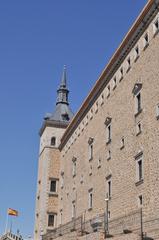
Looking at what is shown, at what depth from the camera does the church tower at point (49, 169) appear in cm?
5238

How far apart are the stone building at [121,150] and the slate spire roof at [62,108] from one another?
38.3ft

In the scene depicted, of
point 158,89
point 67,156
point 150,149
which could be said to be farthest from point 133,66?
point 67,156

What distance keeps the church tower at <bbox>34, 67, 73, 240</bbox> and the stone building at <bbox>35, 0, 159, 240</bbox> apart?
386 cm

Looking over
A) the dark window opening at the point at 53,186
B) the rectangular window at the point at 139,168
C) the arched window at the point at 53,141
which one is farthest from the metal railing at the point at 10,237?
the rectangular window at the point at 139,168

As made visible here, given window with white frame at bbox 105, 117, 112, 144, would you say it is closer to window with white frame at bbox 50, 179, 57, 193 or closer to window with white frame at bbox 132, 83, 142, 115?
window with white frame at bbox 132, 83, 142, 115

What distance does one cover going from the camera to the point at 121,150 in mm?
32062

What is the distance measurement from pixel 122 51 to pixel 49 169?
2445 cm

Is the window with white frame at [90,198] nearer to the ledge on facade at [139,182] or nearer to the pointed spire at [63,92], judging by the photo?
the ledge on facade at [139,182]

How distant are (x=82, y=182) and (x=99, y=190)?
6022 millimetres

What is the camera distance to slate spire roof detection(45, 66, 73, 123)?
6059 cm

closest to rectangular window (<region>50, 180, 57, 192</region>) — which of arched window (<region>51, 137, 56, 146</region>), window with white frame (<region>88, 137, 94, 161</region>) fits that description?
arched window (<region>51, 137, 56, 146</region>)

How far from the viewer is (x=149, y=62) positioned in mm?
28922

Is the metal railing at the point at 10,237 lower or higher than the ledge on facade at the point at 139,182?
higher

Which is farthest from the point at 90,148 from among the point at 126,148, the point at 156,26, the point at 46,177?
the point at 156,26
